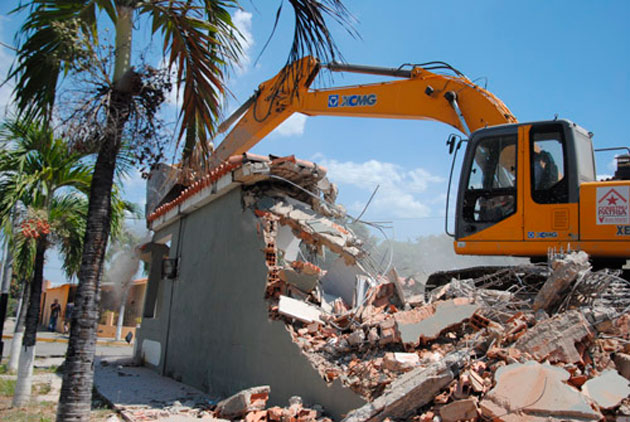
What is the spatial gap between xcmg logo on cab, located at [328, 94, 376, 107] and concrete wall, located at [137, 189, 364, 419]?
2.65m

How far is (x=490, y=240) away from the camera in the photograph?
6918 millimetres

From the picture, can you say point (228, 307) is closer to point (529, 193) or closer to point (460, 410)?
point (529, 193)

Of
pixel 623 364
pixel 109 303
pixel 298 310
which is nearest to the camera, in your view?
pixel 623 364

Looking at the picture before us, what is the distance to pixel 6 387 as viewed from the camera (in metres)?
9.92

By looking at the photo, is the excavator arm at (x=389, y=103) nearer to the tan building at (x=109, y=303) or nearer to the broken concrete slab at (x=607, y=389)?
the broken concrete slab at (x=607, y=389)

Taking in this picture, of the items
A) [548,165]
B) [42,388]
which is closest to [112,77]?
[548,165]

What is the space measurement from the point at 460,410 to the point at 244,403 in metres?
2.97

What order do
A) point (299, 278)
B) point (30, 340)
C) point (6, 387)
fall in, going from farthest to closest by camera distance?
point (6, 387) → point (30, 340) → point (299, 278)

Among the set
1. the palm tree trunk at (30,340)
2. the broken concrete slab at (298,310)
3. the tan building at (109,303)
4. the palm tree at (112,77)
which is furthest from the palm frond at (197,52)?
the tan building at (109,303)

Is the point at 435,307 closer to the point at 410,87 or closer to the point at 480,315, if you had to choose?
the point at 480,315

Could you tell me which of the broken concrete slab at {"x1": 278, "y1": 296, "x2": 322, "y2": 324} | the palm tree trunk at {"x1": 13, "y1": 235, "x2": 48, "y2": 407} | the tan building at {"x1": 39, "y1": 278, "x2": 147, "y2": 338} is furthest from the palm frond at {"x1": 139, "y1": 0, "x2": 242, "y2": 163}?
the tan building at {"x1": 39, "y1": 278, "x2": 147, "y2": 338}

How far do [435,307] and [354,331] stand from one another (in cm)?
115

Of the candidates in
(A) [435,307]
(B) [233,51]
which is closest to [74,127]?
(B) [233,51]

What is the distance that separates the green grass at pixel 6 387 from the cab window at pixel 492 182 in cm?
859
